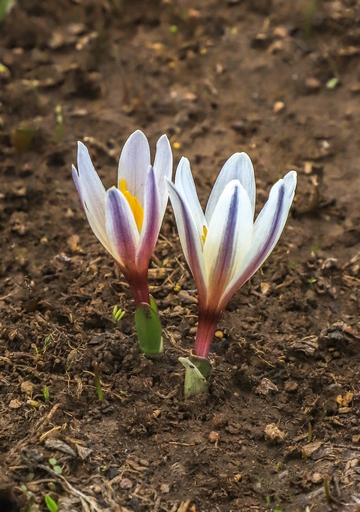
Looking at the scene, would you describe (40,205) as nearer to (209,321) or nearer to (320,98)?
(209,321)

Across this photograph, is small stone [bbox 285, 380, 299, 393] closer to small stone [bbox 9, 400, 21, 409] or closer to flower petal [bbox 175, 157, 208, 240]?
flower petal [bbox 175, 157, 208, 240]

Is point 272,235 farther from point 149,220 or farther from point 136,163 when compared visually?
point 136,163

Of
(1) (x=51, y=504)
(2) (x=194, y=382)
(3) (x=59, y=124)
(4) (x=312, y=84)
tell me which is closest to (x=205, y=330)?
(2) (x=194, y=382)

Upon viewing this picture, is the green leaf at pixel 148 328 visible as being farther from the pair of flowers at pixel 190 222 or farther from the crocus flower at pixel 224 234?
the crocus flower at pixel 224 234

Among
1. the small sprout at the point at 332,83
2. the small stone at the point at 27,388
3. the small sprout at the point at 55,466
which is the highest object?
the small sprout at the point at 332,83

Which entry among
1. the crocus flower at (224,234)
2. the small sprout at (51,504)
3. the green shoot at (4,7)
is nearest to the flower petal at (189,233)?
the crocus flower at (224,234)

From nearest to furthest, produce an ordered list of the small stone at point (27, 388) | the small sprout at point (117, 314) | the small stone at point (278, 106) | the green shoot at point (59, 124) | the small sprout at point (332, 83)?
1. the small stone at point (27, 388)
2. the small sprout at point (117, 314)
3. the green shoot at point (59, 124)
4. the small stone at point (278, 106)
5. the small sprout at point (332, 83)

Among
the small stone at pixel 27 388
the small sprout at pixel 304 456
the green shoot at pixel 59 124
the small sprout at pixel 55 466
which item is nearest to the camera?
the small sprout at pixel 55 466
